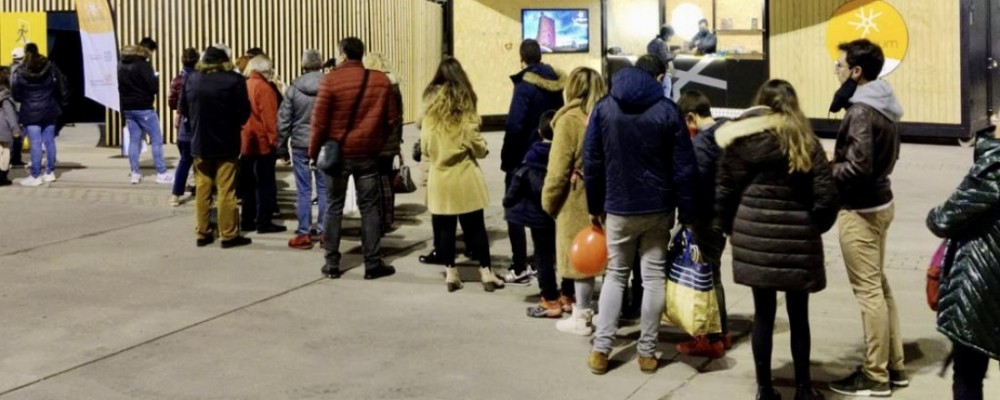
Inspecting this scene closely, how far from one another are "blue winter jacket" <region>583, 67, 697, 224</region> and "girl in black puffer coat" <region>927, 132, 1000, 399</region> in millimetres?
1548

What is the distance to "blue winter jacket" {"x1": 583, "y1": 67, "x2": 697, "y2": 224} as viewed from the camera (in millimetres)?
6199

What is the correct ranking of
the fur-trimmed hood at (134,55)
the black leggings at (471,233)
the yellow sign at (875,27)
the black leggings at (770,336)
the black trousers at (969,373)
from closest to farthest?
the black trousers at (969,373) → the black leggings at (770,336) → the black leggings at (471,233) → the fur-trimmed hood at (134,55) → the yellow sign at (875,27)

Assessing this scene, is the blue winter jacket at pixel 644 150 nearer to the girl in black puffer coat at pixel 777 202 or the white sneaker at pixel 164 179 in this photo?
the girl in black puffer coat at pixel 777 202

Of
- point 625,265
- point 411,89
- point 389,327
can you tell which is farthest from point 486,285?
point 411,89

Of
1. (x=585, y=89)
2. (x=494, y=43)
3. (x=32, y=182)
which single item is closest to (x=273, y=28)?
(x=494, y=43)

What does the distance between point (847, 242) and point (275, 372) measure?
311 cm

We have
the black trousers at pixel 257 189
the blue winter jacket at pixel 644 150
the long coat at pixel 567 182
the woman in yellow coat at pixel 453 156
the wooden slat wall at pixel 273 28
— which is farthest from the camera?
the wooden slat wall at pixel 273 28

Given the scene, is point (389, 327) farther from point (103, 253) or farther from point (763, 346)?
point (103, 253)

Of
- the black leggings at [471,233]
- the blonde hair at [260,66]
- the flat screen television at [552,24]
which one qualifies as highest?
the flat screen television at [552,24]

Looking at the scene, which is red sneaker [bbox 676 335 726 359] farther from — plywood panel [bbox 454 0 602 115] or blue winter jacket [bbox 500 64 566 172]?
plywood panel [bbox 454 0 602 115]

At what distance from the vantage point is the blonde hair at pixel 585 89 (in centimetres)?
708

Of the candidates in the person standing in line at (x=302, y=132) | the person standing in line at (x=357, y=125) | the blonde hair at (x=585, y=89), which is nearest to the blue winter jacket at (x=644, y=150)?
the blonde hair at (x=585, y=89)

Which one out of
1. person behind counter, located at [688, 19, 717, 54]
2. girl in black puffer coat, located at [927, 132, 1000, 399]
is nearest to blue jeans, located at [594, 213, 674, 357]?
girl in black puffer coat, located at [927, 132, 1000, 399]

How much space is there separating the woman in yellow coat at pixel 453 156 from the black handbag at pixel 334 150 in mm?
538
